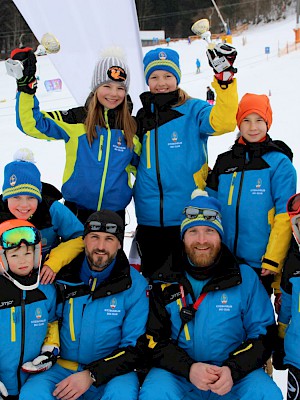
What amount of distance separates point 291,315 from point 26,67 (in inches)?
74.0

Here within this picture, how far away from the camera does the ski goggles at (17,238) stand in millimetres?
2363

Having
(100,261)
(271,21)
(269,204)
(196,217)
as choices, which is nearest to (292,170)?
(269,204)

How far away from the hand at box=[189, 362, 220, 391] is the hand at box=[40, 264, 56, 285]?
0.83 meters

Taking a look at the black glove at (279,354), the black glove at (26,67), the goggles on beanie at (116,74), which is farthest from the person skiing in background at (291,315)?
the black glove at (26,67)

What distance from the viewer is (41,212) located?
2.74 meters

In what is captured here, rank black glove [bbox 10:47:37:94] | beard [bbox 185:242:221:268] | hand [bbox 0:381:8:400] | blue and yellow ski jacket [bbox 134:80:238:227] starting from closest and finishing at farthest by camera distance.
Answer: hand [bbox 0:381:8:400] < beard [bbox 185:242:221:268] < black glove [bbox 10:47:37:94] < blue and yellow ski jacket [bbox 134:80:238:227]

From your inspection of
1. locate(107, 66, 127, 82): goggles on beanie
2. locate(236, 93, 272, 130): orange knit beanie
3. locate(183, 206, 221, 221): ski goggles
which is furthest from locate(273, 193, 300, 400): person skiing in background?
locate(107, 66, 127, 82): goggles on beanie

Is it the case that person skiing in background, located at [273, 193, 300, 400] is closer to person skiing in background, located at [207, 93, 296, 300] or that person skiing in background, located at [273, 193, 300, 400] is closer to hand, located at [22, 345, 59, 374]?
person skiing in background, located at [207, 93, 296, 300]

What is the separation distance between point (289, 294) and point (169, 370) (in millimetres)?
686

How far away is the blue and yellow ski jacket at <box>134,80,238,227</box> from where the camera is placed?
2787 mm

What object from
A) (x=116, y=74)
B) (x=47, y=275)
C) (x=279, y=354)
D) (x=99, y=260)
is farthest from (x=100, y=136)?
(x=279, y=354)

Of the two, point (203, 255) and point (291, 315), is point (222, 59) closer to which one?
point (203, 255)

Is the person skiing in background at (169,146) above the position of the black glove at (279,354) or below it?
above

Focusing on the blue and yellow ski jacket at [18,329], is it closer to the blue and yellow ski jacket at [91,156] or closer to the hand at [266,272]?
the blue and yellow ski jacket at [91,156]
